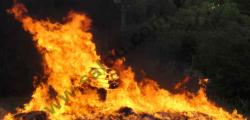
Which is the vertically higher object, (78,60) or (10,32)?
(10,32)

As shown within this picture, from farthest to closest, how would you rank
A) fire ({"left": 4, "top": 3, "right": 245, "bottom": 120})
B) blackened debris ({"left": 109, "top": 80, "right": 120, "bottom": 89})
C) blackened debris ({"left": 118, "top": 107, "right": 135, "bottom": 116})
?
blackened debris ({"left": 109, "top": 80, "right": 120, "bottom": 89})
fire ({"left": 4, "top": 3, "right": 245, "bottom": 120})
blackened debris ({"left": 118, "top": 107, "right": 135, "bottom": 116})

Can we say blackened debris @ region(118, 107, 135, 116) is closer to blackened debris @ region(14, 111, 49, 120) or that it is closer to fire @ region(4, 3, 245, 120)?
fire @ region(4, 3, 245, 120)

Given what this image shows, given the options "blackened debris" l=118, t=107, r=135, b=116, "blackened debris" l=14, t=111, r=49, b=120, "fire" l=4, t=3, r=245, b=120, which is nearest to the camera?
"blackened debris" l=14, t=111, r=49, b=120

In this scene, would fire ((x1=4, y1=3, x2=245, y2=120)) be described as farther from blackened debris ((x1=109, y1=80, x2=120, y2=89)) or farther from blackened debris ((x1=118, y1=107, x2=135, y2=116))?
blackened debris ((x1=118, y1=107, x2=135, y2=116))

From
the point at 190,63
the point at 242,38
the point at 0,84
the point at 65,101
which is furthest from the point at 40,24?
the point at 190,63

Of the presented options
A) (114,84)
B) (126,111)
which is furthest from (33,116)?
(114,84)

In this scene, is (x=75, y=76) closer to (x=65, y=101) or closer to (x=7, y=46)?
(x=65, y=101)

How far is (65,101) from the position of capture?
8.78 meters

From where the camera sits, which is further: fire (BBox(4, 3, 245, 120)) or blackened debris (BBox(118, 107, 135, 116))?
fire (BBox(4, 3, 245, 120))

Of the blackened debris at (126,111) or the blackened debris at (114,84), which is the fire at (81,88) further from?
the blackened debris at (126,111)

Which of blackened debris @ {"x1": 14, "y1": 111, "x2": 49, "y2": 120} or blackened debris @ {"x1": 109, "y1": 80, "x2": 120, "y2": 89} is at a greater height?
blackened debris @ {"x1": 109, "y1": 80, "x2": 120, "y2": 89}

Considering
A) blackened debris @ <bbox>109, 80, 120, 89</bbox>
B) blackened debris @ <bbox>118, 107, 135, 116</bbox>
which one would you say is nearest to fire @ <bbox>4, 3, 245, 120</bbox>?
blackened debris @ <bbox>109, 80, 120, 89</bbox>

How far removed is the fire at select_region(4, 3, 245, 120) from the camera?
8797 millimetres

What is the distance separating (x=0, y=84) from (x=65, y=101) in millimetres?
4871
